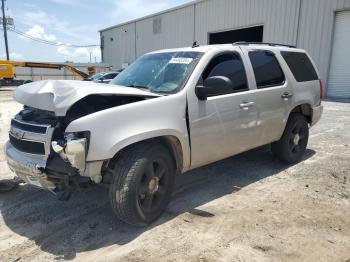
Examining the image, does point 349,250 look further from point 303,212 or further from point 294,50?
point 294,50

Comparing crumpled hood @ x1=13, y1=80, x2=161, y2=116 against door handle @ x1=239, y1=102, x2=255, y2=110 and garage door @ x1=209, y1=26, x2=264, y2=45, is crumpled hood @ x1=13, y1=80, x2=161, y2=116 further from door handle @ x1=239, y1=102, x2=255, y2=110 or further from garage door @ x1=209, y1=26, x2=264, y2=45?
garage door @ x1=209, y1=26, x2=264, y2=45

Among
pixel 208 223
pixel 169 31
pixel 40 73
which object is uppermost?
pixel 169 31

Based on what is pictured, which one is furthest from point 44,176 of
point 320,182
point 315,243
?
point 320,182

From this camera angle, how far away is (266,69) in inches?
199

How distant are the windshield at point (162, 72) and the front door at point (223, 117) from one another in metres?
0.21

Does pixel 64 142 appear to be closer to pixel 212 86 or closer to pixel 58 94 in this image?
pixel 58 94

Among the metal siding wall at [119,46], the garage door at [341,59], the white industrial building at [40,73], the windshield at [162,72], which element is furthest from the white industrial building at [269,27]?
the windshield at [162,72]

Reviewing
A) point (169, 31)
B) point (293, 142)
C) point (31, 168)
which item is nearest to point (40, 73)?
point (169, 31)

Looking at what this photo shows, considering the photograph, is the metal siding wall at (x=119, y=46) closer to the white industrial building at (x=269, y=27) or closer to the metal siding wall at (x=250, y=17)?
the white industrial building at (x=269, y=27)

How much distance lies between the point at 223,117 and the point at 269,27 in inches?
665

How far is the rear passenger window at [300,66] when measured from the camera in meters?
5.56

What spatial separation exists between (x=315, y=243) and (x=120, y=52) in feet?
120

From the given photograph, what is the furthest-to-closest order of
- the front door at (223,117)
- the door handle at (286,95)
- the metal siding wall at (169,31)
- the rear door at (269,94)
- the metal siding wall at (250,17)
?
the metal siding wall at (169,31), the metal siding wall at (250,17), the door handle at (286,95), the rear door at (269,94), the front door at (223,117)

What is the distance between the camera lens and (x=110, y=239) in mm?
3332
